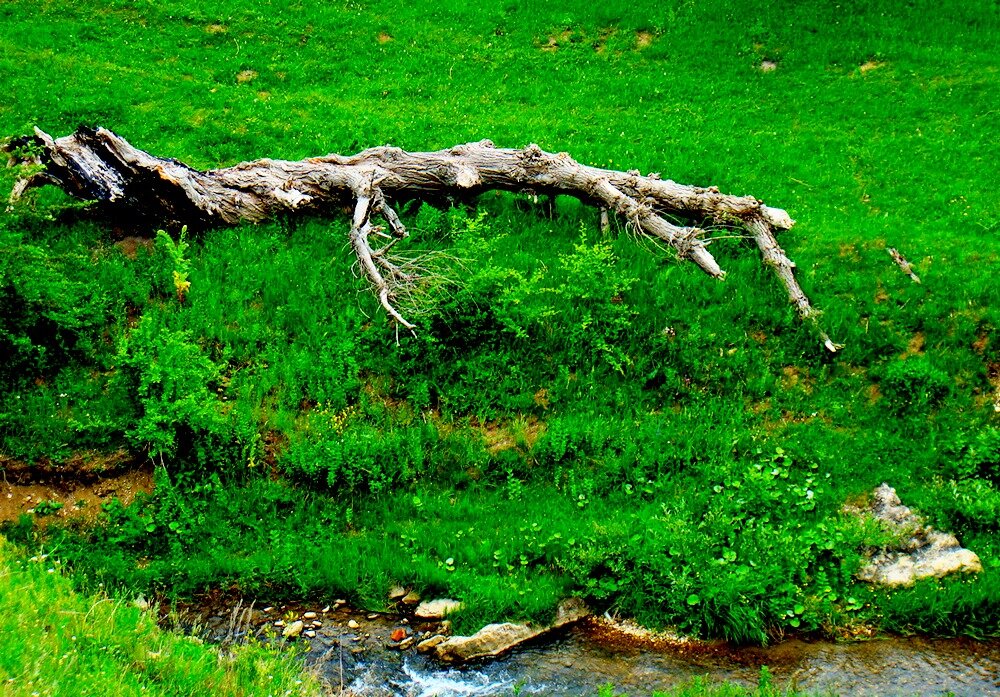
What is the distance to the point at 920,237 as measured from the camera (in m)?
15.7

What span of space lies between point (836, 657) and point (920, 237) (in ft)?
30.3

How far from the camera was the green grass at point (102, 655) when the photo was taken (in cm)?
666

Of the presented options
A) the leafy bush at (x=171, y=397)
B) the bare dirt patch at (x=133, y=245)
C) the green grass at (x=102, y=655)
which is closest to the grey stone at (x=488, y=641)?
the green grass at (x=102, y=655)

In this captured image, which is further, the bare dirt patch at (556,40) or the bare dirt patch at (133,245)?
the bare dirt patch at (556,40)

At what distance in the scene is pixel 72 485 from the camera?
1245 centimetres

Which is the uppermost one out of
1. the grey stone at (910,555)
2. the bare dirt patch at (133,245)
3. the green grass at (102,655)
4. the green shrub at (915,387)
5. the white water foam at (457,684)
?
the bare dirt patch at (133,245)

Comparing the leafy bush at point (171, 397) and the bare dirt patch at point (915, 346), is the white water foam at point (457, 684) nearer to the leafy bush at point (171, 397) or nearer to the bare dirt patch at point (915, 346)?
the leafy bush at point (171, 397)

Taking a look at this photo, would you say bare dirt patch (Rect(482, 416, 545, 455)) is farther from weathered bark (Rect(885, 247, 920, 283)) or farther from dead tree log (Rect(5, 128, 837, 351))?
weathered bark (Rect(885, 247, 920, 283))

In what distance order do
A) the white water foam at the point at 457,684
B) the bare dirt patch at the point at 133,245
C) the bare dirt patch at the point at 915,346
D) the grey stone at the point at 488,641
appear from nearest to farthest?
1. the white water foam at the point at 457,684
2. the grey stone at the point at 488,641
3. the bare dirt patch at the point at 915,346
4. the bare dirt patch at the point at 133,245

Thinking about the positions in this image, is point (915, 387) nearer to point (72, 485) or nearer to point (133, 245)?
point (72, 485)

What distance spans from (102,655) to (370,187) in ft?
34.8

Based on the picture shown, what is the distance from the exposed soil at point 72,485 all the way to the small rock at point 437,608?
483 centimetres

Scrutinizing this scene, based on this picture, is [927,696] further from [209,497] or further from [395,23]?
[395,23]

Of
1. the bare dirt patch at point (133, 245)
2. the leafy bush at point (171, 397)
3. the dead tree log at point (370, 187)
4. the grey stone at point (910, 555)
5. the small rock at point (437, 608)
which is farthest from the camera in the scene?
the bare dirt patch at point (133, 245)
